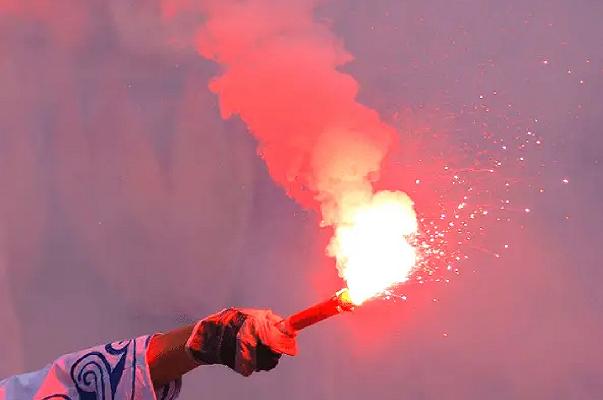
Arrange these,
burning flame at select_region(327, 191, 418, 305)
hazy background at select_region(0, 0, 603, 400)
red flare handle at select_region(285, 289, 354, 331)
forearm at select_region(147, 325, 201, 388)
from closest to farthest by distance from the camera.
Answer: red flare handle at select_region(285, 289, 354, 331) → forearm at select_region(147, 325, 201, 388) → burning flame at select_region(327, 191, 418, 305) → hazy background at select_region(0, 0, 603, 400)

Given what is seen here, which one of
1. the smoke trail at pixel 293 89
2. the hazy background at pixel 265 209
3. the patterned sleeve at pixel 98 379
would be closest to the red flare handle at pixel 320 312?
the patterned sleeve at pixel 98 379

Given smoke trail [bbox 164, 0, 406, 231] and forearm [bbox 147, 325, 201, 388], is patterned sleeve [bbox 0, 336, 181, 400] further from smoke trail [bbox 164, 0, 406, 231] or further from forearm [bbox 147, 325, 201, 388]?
smoke trail [bbox 164, 0, 406, 231]

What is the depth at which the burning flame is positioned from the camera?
244cm

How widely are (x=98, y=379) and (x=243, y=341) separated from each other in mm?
495

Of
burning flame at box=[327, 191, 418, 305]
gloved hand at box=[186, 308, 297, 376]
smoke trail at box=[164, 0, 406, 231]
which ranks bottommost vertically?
gloved hand at box=[186, 308, 297, 376]

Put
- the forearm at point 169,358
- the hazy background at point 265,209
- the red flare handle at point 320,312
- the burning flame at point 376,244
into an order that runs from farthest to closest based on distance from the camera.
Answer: the hazy background at point 265,209 < the burning flame at point 376,244 < the forearm at point 169,358 < the red flare handle at point 320,312

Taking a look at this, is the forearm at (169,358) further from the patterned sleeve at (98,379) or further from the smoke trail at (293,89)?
the smoke trail at (293,89)

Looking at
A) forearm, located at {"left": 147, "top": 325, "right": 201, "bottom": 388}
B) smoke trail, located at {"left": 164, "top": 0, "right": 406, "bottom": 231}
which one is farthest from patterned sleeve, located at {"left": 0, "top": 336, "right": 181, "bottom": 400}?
smoke trail, located at {"left": 164, "top": 0, "right": 406, "bottom": 231}

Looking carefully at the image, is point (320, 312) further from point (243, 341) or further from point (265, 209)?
point (265, 209)

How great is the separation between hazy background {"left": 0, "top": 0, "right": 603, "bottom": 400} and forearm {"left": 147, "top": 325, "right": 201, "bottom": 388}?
5.44ft

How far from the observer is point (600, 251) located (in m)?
3.51

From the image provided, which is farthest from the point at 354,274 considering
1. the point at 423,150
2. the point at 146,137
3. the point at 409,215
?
the point at 146,137

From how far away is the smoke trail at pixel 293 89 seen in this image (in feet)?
11.7

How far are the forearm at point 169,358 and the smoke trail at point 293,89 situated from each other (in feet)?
4.82
